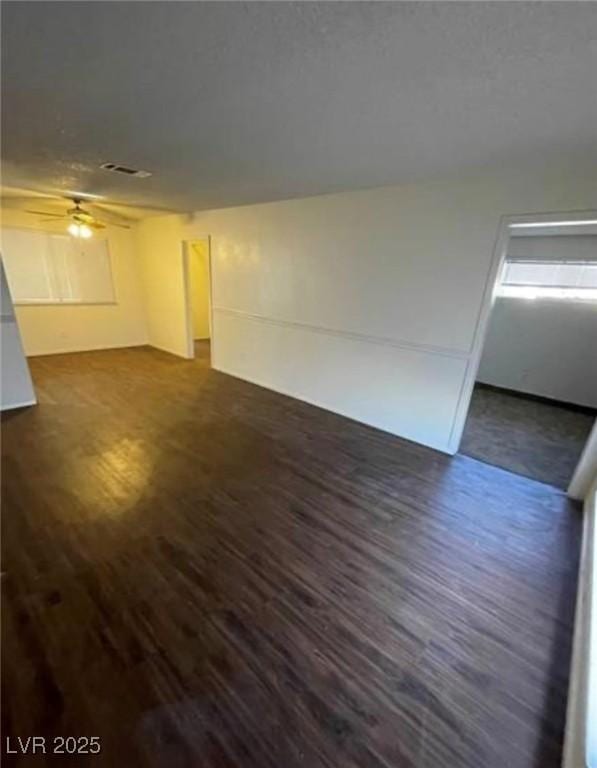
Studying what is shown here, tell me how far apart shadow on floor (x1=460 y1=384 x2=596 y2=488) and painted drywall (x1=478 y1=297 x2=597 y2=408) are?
0.21 metres

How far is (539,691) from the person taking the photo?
4.98 feet

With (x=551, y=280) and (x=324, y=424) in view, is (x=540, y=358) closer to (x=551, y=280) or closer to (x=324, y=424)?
(x=551, y=280)

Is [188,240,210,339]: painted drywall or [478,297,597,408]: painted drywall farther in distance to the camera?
[188,240,210,339]: painted drywall

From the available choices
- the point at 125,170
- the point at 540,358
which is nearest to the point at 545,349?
the point at 540,358

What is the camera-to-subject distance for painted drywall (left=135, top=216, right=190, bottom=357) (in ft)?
20.5

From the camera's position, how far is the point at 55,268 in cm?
625

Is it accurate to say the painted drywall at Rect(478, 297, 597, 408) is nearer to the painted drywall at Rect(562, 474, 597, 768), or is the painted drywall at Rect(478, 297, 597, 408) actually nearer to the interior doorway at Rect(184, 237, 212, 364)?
the painted drywall at Rect(562, 474, 597, 768)

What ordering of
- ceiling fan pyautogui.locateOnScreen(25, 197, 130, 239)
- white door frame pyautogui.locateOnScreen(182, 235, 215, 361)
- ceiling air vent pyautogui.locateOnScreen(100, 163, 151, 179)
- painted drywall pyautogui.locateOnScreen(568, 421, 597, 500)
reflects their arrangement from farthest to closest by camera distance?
white door frame pyautogui.locateOnScreen(182, 235, 215, 361), ceiling fan pyautogui.locateOnScreen(25, 197, 130, 239), ceiling air vent pyautogui.locateOnScreen(100, 163, 151, 179), painted drywall pyautogui.locateOnScreen(568, 421, 597, 500)

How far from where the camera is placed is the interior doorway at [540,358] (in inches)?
155

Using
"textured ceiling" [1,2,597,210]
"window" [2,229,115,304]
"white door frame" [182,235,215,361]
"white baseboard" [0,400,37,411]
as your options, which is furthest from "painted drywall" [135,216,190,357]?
"textured ceiling" [1,2,597,210]

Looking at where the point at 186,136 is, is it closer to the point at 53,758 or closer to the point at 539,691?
the point at 53,758

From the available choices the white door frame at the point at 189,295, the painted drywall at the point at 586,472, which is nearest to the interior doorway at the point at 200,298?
the white door frame at the point at 189,295

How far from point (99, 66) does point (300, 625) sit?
267 centimetres

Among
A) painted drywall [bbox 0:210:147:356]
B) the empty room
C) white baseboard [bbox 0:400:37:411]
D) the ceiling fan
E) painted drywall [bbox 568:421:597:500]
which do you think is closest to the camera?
the empty room
